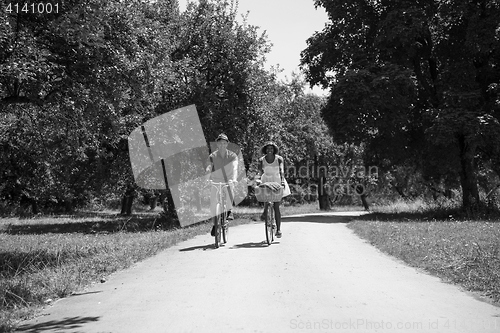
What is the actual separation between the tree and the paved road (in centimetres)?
1430

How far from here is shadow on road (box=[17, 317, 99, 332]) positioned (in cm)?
517

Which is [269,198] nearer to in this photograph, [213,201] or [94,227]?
[213,201]

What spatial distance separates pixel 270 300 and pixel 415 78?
66.0ft

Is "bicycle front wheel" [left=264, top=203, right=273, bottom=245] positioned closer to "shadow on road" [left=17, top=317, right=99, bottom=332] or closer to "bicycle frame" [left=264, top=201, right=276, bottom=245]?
"bicycle frame" [left=264, top=201, right=276, bottom=245]

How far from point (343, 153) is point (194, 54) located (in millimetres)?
24746

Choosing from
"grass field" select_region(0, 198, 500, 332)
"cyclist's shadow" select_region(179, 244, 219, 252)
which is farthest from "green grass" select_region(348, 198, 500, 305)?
"cyclist's shadow" select_region(179, 244, 219, 252)

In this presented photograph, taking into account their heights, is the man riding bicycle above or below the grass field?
above

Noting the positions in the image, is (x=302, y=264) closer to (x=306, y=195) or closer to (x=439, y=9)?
(x=439, y=9)

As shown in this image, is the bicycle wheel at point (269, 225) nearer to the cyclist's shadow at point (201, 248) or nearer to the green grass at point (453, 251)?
the cyclist's shadow at point (201, 248)

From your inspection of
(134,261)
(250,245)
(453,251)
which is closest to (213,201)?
(250,245)

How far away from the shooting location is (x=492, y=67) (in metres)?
23.3

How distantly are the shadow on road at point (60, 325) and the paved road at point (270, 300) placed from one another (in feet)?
0.03

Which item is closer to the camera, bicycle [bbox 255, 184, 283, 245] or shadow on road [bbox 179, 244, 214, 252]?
shadow on road [bbox 179, 244, 214, 252]

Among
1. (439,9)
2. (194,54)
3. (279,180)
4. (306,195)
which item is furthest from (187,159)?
(306,195)
